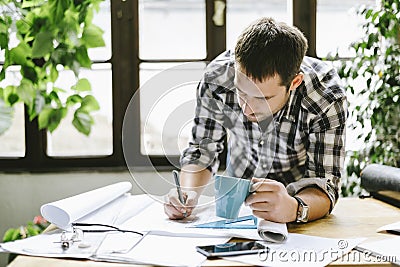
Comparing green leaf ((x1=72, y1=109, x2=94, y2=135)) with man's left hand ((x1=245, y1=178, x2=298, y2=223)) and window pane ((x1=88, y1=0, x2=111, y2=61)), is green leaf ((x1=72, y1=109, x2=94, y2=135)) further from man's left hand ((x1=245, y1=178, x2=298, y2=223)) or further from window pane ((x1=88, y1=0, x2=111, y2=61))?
man's left hand ((x1=245, y1=178, x2=298, y2=223))

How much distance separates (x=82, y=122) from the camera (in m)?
2.71

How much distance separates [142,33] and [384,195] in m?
1.60

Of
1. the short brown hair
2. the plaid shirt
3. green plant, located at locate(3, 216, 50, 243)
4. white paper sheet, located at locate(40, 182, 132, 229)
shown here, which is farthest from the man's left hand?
green plant, located at locate(3, 216, 50, 243)

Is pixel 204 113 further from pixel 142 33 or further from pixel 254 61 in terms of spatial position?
pixel 142 33

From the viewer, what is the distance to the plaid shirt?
170 cm

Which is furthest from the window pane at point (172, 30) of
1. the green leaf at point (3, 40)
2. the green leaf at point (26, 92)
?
the green leaf at point (3, 40)

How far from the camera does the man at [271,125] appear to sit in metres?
1.58

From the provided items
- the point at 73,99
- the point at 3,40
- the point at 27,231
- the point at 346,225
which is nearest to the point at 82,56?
the point at 73,99

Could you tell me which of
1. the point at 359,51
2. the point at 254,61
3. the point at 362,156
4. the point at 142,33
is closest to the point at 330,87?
Result: the point at 254,61

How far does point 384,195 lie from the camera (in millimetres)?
1843

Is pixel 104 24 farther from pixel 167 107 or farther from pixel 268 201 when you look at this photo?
pixel 268 201

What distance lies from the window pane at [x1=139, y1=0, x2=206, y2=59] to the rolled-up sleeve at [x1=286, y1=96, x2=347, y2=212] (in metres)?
1.45

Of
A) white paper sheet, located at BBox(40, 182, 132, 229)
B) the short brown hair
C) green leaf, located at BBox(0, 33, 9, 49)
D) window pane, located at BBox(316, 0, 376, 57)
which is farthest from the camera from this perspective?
window pane, located at BBox(316, 0, 376, 57)

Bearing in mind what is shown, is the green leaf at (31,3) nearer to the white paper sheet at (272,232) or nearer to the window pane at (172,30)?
the window pane at (172,30)
